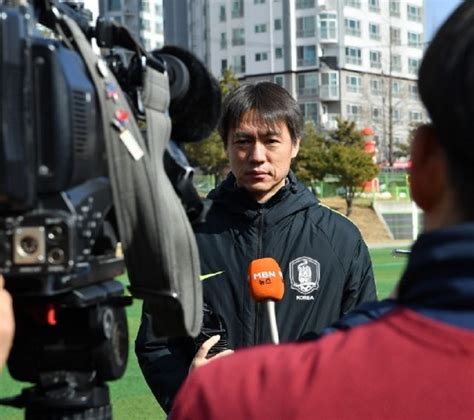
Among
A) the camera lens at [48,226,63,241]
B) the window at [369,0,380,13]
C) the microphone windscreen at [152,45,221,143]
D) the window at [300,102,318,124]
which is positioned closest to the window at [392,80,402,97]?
the window at [369,0,380,13]

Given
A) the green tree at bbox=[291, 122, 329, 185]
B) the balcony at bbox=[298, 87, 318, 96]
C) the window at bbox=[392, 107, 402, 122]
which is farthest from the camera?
the balcony at bbox=[298, 87, 318, 96]

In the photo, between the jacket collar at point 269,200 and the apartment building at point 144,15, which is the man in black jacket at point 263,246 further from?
the apartment building at point 144,15

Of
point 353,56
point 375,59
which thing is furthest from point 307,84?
point 375,59

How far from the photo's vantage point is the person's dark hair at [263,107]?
3.66m

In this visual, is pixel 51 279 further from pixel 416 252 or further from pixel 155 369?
pixel 155 369

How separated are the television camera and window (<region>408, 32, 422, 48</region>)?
7345 centimetres

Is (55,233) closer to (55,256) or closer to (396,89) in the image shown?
(55,256)

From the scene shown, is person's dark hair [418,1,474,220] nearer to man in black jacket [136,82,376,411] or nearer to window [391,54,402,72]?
man in black jacket [136,82,376,411]

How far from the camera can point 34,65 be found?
1.72 m

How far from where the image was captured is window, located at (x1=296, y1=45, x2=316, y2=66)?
67825 millimetres

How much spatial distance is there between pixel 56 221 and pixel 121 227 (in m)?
0.19

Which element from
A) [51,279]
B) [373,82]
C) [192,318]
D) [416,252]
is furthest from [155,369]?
[373,82]

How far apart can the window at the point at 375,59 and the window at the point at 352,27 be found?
1625mm

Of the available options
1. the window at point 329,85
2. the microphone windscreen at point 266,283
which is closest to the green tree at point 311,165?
the window at point 329,85
